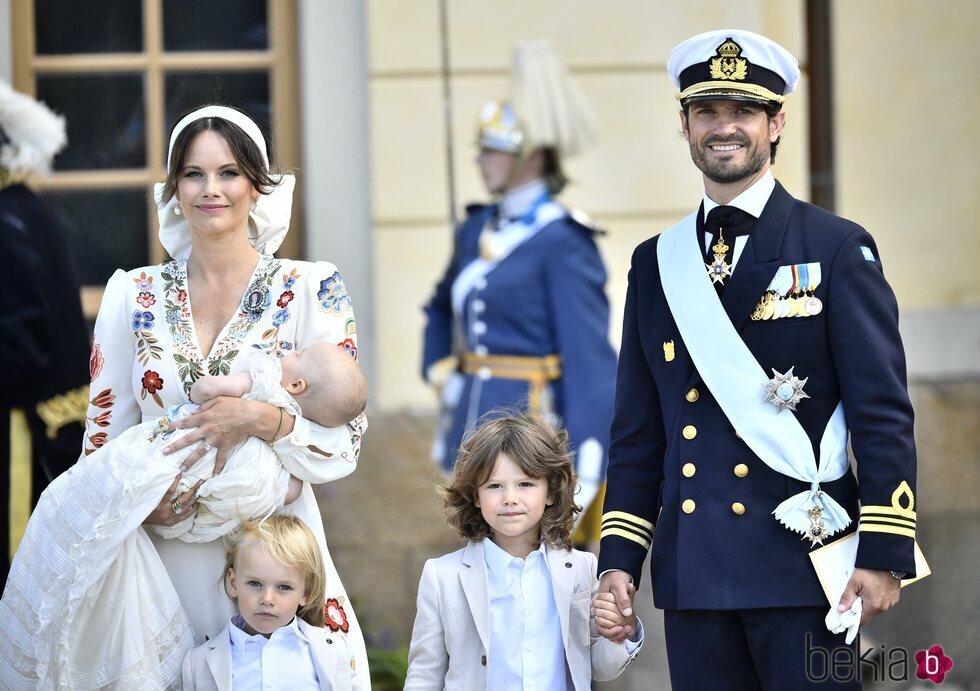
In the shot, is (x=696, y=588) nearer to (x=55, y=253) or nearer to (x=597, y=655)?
(x=597, y=655)

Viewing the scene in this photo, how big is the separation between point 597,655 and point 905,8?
4132 millimetres

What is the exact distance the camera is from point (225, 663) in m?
3.24

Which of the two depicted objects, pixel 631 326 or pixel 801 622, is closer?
pixel 801 622

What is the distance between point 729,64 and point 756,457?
2.56 ft

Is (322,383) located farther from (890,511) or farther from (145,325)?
(890,511)

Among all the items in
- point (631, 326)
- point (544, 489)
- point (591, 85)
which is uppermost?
point (591, 85)

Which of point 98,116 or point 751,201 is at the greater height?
point 98,116

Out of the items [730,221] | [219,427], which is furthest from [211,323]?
[730,221]

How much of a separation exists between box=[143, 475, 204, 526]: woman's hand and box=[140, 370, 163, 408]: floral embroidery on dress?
0.20 metres

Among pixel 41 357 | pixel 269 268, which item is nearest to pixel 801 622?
pixel 269 268

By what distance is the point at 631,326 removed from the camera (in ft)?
11.2

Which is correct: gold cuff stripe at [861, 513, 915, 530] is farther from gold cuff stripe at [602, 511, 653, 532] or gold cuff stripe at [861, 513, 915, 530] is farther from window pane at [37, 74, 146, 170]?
window pane at [37, 74, 146, 170]

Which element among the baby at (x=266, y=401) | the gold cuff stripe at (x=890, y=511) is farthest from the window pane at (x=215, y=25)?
the gold cuff stripe at (x=890, y=511)

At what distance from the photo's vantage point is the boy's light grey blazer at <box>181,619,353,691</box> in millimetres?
3236
